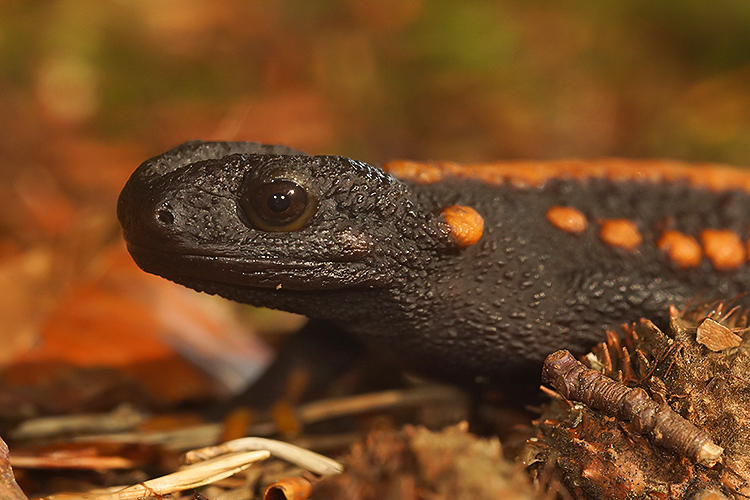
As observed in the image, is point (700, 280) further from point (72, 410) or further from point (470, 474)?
point (72, 410)

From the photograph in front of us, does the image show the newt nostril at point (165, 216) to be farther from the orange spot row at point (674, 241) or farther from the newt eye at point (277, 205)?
the orange spot row at point (674, 241)

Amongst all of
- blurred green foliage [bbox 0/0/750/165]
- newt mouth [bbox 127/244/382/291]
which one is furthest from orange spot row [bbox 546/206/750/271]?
blurred green foliage [bbox 0/0/750/165]

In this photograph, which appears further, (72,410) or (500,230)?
(72,410)

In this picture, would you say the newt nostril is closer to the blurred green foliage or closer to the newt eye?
the newt eye

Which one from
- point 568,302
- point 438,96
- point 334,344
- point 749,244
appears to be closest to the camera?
point 568,302

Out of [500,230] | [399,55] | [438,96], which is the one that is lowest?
[500,230]

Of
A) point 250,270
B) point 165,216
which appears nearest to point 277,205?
point 250,270

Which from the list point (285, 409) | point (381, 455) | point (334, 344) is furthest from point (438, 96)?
point (381, 455)

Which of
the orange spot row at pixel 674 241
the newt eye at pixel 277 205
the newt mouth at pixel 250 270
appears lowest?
the orange spot row at pixel 674 241

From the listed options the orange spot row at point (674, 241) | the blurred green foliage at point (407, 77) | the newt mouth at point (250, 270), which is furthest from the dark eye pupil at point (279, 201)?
the blurred green foliage at point (407, 77)
